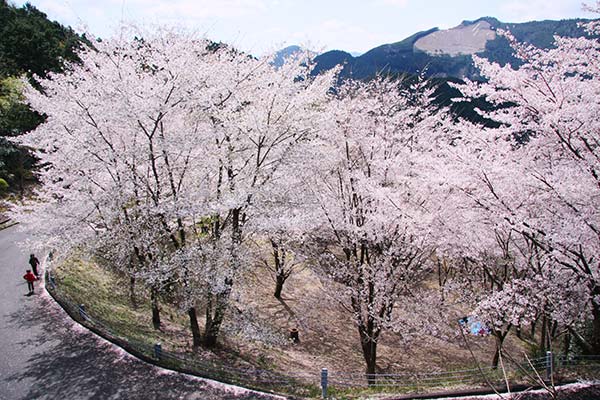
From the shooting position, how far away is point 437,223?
38.4ft

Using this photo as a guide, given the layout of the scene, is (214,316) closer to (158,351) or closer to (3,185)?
(158,351)

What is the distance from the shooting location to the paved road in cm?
883

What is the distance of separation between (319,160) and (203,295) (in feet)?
18.8

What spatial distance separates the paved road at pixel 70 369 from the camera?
29.0 ft

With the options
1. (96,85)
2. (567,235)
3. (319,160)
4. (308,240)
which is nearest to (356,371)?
(308,240)

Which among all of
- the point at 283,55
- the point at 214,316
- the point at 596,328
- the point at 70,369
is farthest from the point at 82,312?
the point at 596,328

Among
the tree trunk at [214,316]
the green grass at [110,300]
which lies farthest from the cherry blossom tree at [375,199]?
the green grass at [110,300]

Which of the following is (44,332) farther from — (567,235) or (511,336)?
(511,336)

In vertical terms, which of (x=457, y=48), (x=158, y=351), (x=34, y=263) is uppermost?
(x=457, y=48)

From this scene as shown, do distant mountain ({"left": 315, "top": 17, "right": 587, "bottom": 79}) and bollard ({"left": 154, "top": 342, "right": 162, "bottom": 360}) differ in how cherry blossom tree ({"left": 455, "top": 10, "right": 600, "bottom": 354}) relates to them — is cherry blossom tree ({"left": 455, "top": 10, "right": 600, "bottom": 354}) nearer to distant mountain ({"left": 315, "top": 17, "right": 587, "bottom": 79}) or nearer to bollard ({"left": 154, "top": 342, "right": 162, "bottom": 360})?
bollard ({"left": 154, "top": 342, "right": 162, "bottom": 360})

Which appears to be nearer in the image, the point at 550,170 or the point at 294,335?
the point at 550,170

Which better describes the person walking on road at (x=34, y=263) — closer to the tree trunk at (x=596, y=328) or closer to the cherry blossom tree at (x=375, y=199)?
the cherry blossom tree at (x=375, y=199)

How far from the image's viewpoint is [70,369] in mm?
9688

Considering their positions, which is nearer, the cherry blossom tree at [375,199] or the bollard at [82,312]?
the cherry blossom tree at [375,199]
